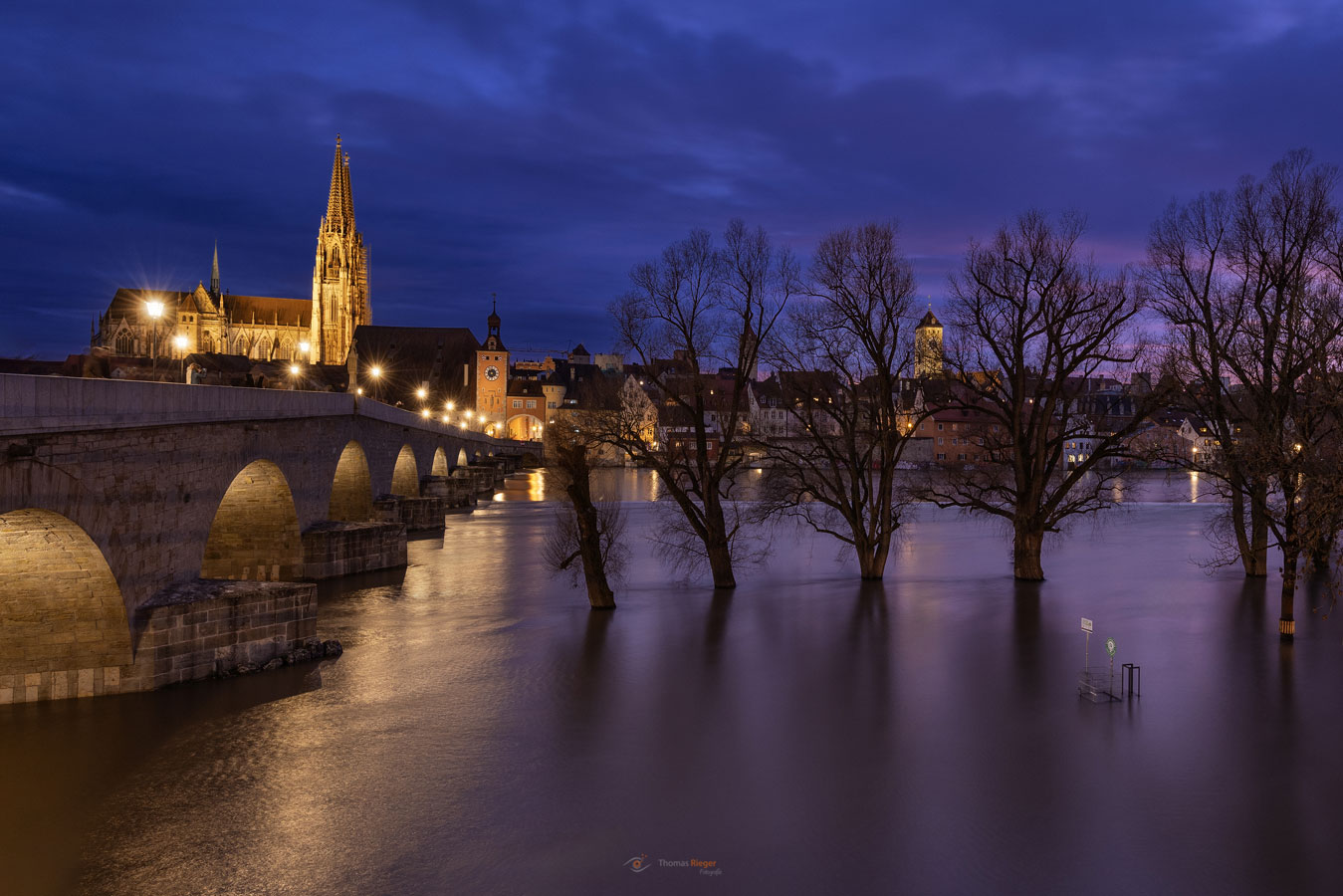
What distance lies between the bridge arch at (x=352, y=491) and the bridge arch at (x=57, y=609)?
19.9m

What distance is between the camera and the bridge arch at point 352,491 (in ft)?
115

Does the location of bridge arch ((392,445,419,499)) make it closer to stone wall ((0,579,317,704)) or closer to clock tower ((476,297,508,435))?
stone wall ((0,579,317,704))

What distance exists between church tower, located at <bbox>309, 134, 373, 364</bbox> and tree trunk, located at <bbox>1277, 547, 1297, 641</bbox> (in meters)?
123

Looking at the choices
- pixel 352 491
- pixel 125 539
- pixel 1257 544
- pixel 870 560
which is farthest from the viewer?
pixel 352 491

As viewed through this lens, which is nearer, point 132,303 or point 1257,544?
point 1257,544

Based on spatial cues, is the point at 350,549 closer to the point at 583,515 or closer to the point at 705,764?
the point at 583,515

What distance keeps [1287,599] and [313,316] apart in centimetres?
12843

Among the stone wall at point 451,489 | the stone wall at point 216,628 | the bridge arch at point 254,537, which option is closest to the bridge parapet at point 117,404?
the stone wall at point 216,628

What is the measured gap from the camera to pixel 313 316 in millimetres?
131875

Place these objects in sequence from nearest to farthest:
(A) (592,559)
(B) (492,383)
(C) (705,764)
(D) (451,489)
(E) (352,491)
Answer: (C) (705,764)
(A) (592,559)
(E) (352,491)
(D) (451,489)
(B) (492,383)

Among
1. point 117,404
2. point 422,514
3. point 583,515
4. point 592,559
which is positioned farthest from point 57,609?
point 422,514

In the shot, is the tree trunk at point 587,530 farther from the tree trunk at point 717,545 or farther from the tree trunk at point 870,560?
the tree trunk at point 870,560

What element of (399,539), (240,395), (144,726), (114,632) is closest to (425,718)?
(144,726)

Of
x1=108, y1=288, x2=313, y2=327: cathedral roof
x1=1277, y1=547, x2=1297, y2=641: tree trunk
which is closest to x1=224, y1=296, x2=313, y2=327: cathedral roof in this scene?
x1=108, y1=288, x2=313, y2=327: cathedral roof
